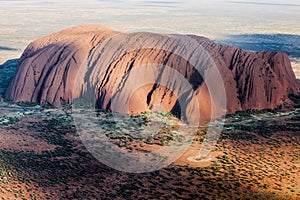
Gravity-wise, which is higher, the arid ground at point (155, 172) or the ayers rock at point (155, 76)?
the ayers rock at point (155, 76)

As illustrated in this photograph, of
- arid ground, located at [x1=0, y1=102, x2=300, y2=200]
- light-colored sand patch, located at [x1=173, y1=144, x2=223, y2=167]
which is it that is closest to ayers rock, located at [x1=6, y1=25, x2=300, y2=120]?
arid ground, located at [x1=0, y1=102, x2=300, y2=200]

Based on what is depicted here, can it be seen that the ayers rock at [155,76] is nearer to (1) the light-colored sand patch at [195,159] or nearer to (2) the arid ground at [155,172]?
(2) the arid ground at [155,172]

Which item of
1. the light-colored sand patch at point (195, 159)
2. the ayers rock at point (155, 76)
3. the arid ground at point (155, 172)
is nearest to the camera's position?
the arid ground at point (155, 172)

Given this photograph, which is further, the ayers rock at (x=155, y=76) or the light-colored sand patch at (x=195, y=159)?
the ayers rock at (x=155, y=76)

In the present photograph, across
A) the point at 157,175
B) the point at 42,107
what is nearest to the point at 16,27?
the point at 42,107

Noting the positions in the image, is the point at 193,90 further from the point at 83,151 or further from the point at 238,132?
the point at 83,151

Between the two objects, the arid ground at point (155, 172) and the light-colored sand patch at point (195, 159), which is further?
the light-colored sand patch at point (195, 159)

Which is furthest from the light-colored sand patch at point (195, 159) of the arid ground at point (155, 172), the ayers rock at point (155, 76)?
the ayers rock at point (155, 76)

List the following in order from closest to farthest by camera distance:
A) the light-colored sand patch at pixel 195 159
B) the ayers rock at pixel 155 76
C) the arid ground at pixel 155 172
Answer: the arid ground at pixel 155 172 → the light-colored sand patch at pixel 195 159 → the ayers rock at pixel 155 76

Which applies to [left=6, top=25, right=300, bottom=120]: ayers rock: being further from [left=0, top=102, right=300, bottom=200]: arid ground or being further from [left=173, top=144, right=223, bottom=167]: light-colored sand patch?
[left=173, top=144, right=223, bottom=167]: light-colored sand patch
